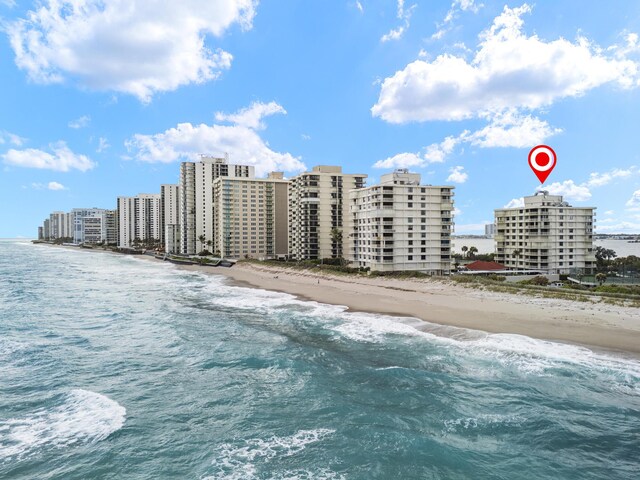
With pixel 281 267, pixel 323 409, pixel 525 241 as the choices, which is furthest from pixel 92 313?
pixel 525 241

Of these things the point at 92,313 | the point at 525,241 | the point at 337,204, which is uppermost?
the point at 337,204

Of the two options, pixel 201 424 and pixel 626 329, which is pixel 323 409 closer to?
pixel 201 424

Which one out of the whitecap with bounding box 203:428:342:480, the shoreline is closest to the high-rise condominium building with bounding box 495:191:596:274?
the shoreline

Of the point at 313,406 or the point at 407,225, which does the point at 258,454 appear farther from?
the point at 407,225

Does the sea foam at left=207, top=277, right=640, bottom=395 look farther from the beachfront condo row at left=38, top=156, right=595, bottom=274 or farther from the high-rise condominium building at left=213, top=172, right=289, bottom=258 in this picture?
the high-rise condominium building at left=213, top=172, right=289, bottom=258

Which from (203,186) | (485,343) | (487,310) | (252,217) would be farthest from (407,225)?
(203,186)

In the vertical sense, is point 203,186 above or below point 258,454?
above
